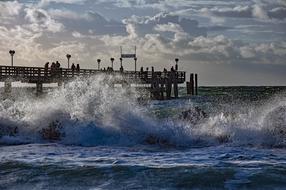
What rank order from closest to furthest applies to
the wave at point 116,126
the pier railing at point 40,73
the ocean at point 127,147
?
the ocean at point 127,147 < the wave at point 116,126 < the pier railing at point 40,73

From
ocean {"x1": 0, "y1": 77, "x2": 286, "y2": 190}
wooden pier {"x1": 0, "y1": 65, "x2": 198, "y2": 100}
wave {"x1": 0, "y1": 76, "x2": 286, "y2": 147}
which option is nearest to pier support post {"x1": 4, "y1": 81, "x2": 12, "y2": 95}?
wooden pier {"x1": 0, "y1": 65, "x2": 198, "y2": 100}

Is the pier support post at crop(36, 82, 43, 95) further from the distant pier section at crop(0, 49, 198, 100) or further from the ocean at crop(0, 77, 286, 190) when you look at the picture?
the ocean at crop(0, 77, 286, 190)

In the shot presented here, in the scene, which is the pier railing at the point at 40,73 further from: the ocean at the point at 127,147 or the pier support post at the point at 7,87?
the ocean at the point at 127,147

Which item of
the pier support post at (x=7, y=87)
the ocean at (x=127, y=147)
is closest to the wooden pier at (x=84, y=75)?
the pier support post at (x=7, y=87)

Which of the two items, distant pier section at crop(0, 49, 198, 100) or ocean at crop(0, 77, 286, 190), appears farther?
distant pier section at crop(0, 49, 198, 100)

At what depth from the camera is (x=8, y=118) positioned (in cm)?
2133

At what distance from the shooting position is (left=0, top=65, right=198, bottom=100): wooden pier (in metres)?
38.6

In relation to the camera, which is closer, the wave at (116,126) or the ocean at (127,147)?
the ocean at (127,147)

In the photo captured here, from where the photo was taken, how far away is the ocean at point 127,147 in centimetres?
1145

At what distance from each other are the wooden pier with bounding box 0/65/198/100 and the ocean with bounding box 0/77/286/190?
47.9ft

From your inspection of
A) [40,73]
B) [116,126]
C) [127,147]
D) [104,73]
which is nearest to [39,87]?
[40,73]

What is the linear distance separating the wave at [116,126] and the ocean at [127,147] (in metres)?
0.03

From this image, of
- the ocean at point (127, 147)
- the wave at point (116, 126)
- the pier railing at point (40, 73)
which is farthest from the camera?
the pier railing at point (40, 73)

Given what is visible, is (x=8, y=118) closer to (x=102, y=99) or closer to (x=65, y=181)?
(x=102, y=99)
